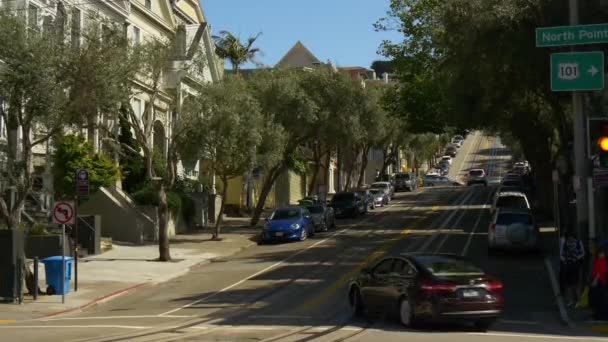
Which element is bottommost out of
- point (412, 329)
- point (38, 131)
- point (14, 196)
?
point (412, 329)

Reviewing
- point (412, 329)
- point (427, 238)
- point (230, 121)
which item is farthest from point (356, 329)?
point (427, 238)

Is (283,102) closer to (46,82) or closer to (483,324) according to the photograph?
(46,82)

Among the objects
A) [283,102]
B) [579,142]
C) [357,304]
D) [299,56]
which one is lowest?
[357,304]

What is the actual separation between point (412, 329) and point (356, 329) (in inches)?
40.1

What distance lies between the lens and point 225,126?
33.0 metres

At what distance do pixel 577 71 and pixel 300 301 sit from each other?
8202mm

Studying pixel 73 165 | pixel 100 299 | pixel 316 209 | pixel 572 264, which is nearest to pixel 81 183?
pixel 100 299

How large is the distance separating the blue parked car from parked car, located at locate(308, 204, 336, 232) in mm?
1985

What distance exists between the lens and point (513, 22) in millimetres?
25484

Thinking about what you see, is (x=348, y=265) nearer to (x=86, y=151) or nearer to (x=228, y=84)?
(x=228, y=84)

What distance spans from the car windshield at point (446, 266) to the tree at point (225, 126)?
54.5 feet

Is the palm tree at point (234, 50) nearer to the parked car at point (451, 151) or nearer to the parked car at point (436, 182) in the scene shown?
the parked car at point (436, 182)

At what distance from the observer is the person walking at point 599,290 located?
1698 centimetres

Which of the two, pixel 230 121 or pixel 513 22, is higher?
pixel 513 22
